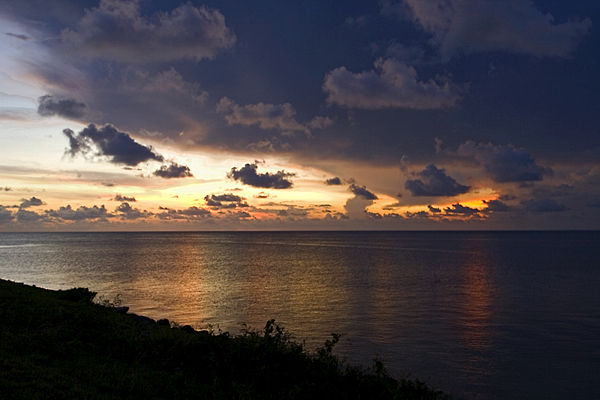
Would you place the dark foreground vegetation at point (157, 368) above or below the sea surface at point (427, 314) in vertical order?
above

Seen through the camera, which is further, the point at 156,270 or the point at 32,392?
the point at 156,270

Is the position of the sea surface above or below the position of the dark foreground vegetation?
below

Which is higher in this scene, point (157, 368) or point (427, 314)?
point (157, 368)

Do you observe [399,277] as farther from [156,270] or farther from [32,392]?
[32,392]

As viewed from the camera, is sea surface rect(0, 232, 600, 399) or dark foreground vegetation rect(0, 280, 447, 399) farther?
sea surface rect(0, 232, 600, 399)

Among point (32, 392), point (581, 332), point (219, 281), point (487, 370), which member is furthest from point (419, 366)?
point (219, 281)

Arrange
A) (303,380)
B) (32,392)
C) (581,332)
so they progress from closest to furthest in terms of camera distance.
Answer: (32,392) < (303,380) < (581,332)

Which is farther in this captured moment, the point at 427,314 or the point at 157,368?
the point at 427,314

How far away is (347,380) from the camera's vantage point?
18266 mm

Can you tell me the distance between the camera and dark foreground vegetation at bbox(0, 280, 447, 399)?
15375 mm

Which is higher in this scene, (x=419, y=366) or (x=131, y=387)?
(x=131, y=387)

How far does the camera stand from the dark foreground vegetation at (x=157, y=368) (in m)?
15.4

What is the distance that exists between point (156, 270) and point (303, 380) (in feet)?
274

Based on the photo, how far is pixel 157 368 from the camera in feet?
61.4
